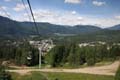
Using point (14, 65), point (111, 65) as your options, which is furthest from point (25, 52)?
point (111, 65)

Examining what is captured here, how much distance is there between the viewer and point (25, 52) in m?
94.2

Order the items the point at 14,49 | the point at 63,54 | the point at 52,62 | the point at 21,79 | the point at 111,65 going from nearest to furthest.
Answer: the point at 21,79, the point at 111,65, the point at 52,62, the point at 63,54, the point at 14,49

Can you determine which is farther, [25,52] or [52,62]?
[25,52]

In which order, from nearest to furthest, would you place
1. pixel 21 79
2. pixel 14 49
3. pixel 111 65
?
pixel 21 79, pixel 111 65, pixel 14 49

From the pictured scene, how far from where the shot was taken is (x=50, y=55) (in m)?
88.9

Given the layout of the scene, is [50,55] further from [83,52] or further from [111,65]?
[111,65]

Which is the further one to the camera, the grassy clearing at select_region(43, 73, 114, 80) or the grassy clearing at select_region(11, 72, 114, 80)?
the grassy clearing at select_region(43, 73, 114, 80)

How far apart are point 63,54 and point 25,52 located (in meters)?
11.8

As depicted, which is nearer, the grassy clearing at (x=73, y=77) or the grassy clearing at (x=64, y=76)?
the grassy clearing at (x=64, y=76)

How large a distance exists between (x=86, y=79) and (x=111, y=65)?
25172mm

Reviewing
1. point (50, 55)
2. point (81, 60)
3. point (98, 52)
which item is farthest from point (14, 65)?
point (98, 52)

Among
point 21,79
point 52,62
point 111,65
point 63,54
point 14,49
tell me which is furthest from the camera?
point 14,49

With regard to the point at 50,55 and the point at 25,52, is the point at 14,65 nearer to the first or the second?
the point at 25,52

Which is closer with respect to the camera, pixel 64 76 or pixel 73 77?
pixel 73 77
